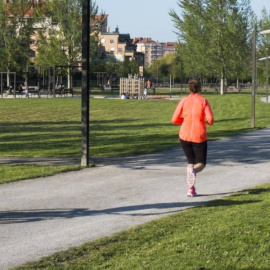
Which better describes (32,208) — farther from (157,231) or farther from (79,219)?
(157,231)

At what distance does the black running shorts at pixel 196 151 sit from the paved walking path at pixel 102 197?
0.52 meters

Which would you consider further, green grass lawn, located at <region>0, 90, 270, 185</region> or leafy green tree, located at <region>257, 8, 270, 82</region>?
leafy green tree, located at <region>257, 8, 270, 82</region>

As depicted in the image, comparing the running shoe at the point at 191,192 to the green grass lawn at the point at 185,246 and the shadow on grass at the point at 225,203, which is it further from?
the green grass lawn at the point at 185,246

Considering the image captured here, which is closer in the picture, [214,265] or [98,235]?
[214,265]

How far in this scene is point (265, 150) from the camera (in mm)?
15773

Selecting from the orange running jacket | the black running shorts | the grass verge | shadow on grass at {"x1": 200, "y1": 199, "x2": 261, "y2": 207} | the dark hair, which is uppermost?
the dark hair

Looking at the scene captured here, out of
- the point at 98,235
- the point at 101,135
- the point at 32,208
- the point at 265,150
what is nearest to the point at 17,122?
the point at 101,135

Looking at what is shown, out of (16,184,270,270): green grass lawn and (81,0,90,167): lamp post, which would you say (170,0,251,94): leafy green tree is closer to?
(81,0,90,167): lamp post

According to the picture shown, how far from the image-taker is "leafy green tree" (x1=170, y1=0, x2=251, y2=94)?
2768 inches

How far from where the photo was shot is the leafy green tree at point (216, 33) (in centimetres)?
7031

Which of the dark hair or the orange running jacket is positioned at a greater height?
the dark hair

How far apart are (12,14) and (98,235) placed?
7037 centimetres

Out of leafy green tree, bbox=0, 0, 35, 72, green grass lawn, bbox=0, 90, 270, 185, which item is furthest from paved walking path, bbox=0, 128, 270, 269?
leafy green tree, bbox=0, 0, 35, 72

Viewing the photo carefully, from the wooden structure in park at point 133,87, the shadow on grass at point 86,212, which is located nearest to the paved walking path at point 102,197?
the shadow on grass at point 86,212
